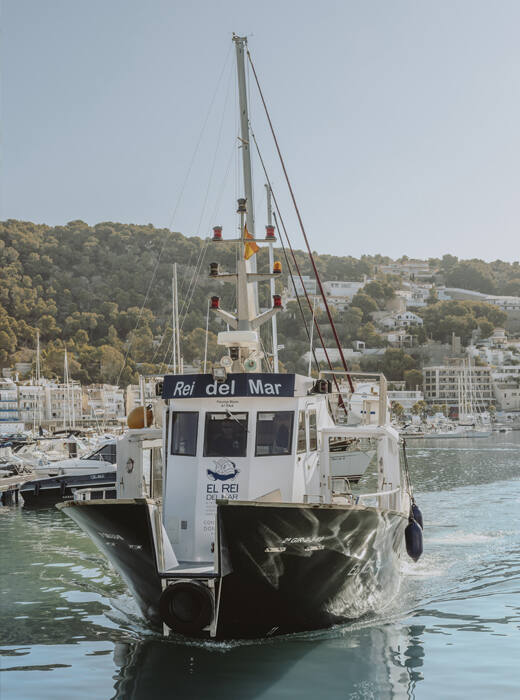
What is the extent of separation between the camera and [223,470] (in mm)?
10352

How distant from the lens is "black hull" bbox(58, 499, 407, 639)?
9141 mm

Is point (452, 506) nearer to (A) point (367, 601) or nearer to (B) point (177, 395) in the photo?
(A) point (367, 601)

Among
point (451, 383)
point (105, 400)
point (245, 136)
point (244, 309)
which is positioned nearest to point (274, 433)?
point (244, 309)

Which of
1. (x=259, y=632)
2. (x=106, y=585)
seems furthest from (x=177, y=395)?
(x=106, y=585)

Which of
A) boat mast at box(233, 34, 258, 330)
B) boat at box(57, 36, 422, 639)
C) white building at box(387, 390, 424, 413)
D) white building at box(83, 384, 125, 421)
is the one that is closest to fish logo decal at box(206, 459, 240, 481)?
boat at box(57, 36, 422, 639)

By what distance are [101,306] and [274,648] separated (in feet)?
524

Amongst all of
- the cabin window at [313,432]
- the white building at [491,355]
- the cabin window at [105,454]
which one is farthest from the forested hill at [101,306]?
the cabin window at [313,432]

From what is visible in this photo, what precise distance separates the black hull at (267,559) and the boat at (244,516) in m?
0.02

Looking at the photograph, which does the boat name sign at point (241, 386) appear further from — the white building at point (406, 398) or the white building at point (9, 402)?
the white building at point (406, 398)

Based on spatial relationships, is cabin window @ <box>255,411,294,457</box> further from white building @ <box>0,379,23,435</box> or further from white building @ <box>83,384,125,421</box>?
white building @ <box>83,384,125,421</box>

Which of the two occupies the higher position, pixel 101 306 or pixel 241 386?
pixel 101 306

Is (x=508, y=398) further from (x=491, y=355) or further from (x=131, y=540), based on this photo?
(x=131, y=540)

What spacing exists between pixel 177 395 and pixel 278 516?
2439 millimetres

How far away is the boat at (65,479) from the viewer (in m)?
27.8
